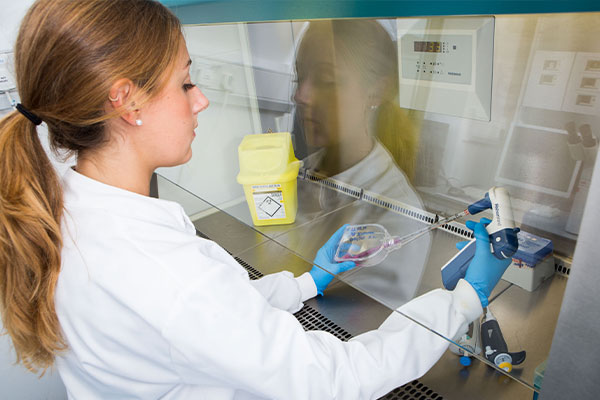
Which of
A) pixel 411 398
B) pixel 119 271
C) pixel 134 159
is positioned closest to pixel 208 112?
pixel 134 159

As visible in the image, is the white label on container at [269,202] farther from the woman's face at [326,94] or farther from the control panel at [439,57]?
the control panel at [439,57]

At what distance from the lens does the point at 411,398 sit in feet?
3.26

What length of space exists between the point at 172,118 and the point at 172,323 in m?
0.39

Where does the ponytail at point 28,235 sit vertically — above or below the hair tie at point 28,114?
below

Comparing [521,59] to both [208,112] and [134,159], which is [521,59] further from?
[208,112]

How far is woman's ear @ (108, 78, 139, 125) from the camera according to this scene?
73cm

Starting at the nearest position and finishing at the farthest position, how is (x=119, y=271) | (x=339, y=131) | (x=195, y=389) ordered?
(x=119, y=271) → (x=195, y=389) → (x=339, y=131)

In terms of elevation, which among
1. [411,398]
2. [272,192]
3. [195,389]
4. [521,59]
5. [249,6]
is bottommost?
[411,398]

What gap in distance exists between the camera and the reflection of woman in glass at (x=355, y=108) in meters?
1.28

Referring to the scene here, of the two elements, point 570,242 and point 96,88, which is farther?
point 570,242

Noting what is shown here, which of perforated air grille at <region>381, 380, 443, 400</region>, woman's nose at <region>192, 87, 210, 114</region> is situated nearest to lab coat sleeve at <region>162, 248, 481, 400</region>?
perforated air grille at <region>381, 380, 443, 400</region>

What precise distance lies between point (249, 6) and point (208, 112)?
1.77ft

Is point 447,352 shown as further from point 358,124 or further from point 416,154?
point 358,124

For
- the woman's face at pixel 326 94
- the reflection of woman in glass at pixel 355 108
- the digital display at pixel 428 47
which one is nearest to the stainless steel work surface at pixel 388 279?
the reflection of woman in glass at pixel 355 108
